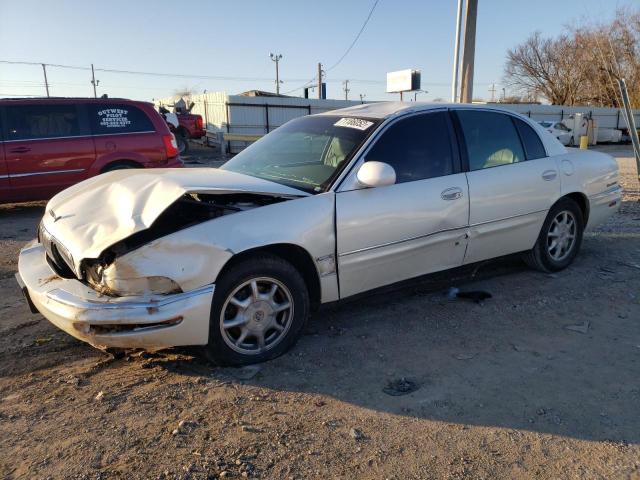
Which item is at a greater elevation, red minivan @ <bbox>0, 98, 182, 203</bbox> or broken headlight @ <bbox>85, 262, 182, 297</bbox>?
red minivan @ <bbox>0, 98, 182, 203</bbox>

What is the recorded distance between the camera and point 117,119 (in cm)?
823

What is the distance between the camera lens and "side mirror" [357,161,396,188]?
3.51 metres

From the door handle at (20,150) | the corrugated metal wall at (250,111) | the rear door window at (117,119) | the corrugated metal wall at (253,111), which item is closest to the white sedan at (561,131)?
the corrugated metal wall at (250,111)

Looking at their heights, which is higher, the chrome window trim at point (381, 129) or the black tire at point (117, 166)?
the chrome window trim at point (381, 129)

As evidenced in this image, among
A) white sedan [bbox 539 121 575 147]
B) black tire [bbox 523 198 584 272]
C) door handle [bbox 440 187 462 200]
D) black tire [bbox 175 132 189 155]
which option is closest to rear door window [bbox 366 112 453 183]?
door handle [bbox 440 187 462 200]

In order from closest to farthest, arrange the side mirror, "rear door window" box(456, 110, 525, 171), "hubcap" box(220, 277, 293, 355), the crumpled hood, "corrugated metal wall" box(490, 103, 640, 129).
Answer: the crumpled hood, "hubcap" box(220, 277, 293, 355), the side mirror, "rear door window" box(456, 110, 525, 171), "corrugated metal wall" box(490, 103, 640, 129)

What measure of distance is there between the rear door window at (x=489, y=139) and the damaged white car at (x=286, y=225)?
14mm

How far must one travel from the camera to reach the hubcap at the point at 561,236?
5.07 m

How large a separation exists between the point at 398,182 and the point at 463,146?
83cm

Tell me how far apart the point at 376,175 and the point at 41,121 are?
250 inches

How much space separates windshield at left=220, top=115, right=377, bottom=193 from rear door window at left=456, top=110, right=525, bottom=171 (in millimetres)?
944

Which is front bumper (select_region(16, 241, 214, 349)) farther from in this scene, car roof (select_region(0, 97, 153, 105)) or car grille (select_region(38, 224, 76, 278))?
car roof (select_region(0, 97, 153, 105))

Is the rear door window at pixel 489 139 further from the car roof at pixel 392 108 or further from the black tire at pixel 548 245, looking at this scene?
the black tire at pixel 548 245

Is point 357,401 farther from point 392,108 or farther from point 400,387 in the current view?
point 392,108
